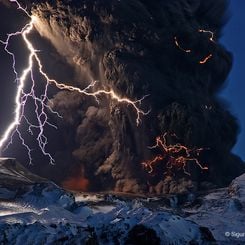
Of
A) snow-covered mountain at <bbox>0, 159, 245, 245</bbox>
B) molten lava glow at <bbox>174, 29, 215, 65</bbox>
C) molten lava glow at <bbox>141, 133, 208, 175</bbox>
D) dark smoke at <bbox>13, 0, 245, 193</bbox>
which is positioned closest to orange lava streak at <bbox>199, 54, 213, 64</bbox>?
molten lava glow at <bbox>174, 29, 215, 65</bbox>

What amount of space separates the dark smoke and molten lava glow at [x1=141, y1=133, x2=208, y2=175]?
0.27m

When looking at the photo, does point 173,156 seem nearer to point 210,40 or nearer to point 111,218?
point 210,40

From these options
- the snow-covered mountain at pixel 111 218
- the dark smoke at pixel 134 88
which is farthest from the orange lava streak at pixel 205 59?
the snow-covered mountain at pixel 111 218

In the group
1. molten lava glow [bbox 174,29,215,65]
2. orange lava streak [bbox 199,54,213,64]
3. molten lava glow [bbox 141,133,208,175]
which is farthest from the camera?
orange lava streak [bbox 199,54,213,64]

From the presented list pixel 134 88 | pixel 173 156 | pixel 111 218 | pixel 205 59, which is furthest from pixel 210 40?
pixel 111 218

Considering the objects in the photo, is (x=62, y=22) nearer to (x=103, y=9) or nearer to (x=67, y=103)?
(x=103, y=9)

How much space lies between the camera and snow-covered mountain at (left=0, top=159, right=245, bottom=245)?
19.7 feet

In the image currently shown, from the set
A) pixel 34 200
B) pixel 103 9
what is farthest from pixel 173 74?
pixel 34 200

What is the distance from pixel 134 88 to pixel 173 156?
10.8 ft

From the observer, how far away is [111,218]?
703cm

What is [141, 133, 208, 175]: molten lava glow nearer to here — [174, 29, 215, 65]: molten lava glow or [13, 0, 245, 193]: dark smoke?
[13, 0, 245, 193]: dark smoke

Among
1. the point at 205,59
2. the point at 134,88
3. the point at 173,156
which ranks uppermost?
the point at 205,59

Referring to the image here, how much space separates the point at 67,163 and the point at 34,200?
11.0 meters

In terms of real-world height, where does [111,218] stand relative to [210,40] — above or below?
below
